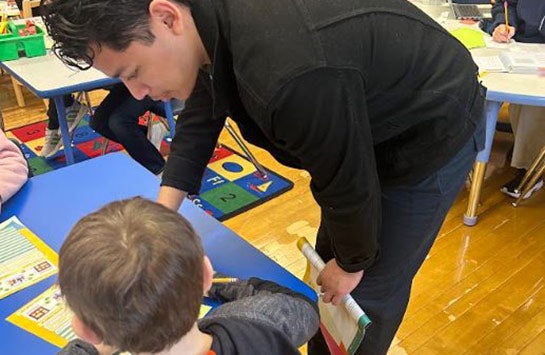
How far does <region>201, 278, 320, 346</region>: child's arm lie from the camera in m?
0.90

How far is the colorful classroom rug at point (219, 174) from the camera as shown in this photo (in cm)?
258

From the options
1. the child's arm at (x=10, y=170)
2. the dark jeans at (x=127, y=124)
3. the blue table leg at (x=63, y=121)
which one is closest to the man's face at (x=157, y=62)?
the child's arm at (x=10, y=170)

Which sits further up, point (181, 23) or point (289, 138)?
point (181, 23)

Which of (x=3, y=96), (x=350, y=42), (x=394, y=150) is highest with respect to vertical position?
(x=350, y=42)

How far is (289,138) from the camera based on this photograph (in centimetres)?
82

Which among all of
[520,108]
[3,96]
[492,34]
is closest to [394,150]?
[492,34]

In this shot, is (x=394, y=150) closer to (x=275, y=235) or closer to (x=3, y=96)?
(x=275, y=235)

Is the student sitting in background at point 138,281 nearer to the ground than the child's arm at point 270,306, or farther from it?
farther from it

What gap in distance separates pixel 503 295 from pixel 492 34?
3.67ft

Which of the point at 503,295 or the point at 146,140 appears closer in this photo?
the point at 503,295

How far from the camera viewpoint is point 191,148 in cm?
120

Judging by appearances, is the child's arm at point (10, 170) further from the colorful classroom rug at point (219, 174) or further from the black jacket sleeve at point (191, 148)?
the colorful classroom rug at point (219, 174)

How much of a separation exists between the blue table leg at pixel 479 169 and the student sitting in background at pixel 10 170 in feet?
5.28

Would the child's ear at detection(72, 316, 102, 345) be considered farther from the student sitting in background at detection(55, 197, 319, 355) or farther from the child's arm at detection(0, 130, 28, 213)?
the child's arm at detection(0, 130, 28, 213)
